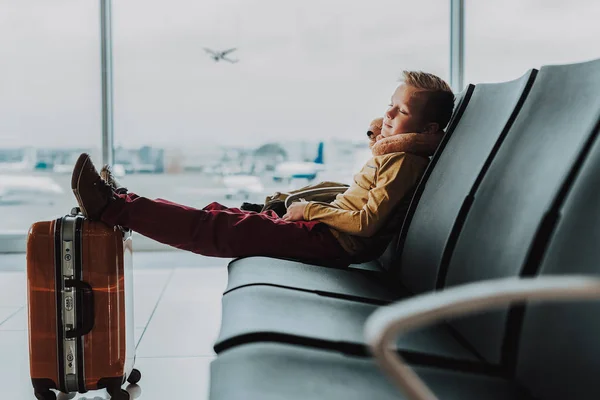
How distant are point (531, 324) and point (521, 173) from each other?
1.11 ft

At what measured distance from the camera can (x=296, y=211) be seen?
6.38 ft

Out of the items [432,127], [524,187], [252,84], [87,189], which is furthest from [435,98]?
[252,84]

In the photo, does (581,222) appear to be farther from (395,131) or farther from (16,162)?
A: (16,162)

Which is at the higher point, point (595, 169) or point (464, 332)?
point (595, 169)

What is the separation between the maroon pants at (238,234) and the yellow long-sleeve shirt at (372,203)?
1.5 inches

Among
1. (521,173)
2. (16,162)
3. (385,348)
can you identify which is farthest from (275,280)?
(16,162)

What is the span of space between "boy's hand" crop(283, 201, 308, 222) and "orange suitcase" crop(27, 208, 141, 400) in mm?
535

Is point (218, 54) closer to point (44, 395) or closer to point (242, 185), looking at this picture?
point (242, 185)

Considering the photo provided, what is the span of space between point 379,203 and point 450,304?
1.32 meters

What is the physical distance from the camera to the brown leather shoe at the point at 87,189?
1658mm

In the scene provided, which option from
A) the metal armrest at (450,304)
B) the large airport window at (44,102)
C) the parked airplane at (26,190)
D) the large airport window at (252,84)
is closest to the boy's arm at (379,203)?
the metal armrest at (450,304)

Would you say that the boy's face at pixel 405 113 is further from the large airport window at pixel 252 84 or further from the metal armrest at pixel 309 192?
the large airport window at pixel 252 84

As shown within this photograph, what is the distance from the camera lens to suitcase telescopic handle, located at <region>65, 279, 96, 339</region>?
1631mm

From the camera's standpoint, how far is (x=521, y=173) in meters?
1.18
